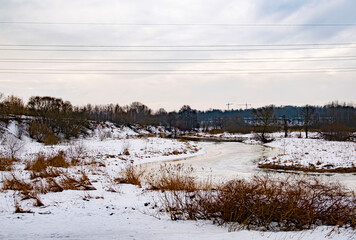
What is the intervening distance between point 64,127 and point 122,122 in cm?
3533

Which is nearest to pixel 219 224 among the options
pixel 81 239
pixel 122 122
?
pixel 81 239

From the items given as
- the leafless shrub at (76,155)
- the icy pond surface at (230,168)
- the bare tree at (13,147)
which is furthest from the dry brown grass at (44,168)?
the icy pond surface at (230,168)

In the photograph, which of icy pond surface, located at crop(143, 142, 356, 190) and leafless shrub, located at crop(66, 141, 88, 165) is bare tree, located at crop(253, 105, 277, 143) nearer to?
icy pond surface, located at crop(143, 142, 356, 190)

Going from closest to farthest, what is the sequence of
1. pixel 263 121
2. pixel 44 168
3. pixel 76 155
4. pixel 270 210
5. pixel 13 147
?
pixel 270 210, pixel 44 168, pixel 13 147, pixel 76 155, pixel 263 121

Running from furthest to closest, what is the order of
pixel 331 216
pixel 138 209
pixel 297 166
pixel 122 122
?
pixel 122 122, pixel 297 166, pixel 138 209, pixel 331 216

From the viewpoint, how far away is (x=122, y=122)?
76.6 meters

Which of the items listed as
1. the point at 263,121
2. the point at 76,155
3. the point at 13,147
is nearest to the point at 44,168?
the point at 13,147

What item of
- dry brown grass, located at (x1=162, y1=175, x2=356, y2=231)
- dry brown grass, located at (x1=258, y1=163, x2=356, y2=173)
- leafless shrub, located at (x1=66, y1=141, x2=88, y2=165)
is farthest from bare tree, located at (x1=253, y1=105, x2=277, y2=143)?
dry brown grass, located at (x1=162, y1=175, x2=356, y2=231)

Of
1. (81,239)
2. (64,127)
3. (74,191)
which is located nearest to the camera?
(81,239)

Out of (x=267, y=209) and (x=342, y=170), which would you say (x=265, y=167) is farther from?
(x=267, y=209)

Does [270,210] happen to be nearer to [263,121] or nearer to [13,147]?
[13,147]

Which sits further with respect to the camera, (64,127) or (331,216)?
(64,127)

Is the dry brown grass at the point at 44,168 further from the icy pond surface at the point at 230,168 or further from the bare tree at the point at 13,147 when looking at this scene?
the icy pond surface at the point at 230,168

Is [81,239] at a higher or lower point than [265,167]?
higher
